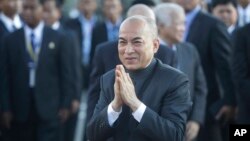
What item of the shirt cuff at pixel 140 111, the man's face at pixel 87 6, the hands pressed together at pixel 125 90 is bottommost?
the shirt cuff at pixel 140 111

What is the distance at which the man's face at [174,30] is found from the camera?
794 cm

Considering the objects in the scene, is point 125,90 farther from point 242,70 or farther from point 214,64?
point 214,64

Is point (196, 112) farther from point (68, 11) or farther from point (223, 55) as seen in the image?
point (68, 11)

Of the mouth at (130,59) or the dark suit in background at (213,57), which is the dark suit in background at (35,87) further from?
the mouth at (130,59)

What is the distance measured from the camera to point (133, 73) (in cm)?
563

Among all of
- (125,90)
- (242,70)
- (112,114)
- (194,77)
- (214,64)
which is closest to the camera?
(125,90)

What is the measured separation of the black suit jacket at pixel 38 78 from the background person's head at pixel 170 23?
2.59m

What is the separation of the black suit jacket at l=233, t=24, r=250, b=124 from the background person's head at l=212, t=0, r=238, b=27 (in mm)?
1831

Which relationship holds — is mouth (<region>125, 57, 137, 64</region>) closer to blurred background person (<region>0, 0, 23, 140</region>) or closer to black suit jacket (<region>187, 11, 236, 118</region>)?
black suit jacket (<region>187, 11, 236, 118</region>)

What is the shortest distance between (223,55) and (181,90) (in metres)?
4.04

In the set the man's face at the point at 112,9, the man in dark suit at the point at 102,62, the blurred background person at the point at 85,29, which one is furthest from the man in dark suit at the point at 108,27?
the man in dark suit at the point at 102,62

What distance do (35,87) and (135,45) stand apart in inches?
191

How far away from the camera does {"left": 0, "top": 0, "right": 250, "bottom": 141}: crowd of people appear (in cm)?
552

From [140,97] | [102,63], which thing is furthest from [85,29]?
[140,97]
